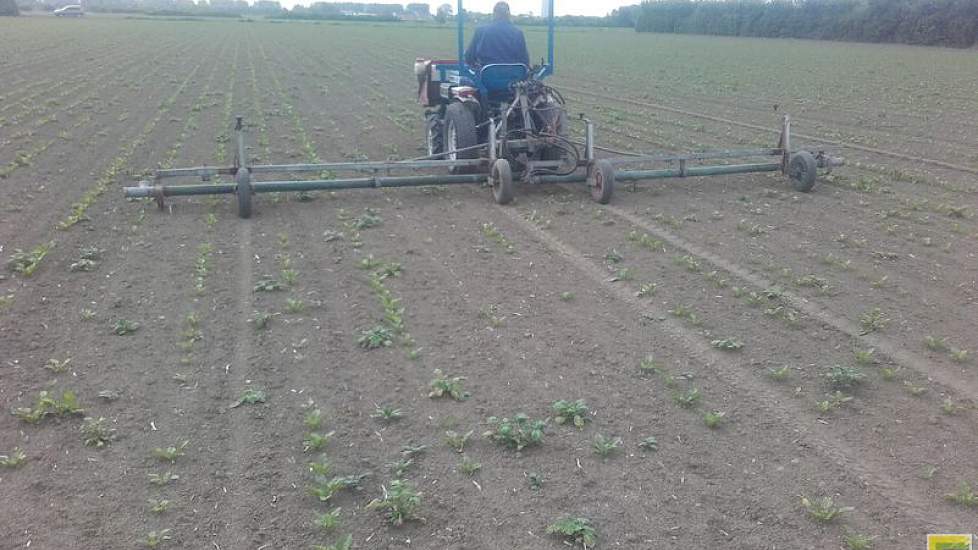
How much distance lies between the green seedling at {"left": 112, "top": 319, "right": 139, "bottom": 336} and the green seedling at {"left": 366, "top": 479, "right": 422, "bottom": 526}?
282 cm

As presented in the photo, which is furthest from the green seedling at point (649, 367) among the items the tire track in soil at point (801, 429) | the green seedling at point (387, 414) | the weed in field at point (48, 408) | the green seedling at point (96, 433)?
the weed in field at point (48, 408)

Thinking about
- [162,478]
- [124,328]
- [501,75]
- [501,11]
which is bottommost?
[162,478]

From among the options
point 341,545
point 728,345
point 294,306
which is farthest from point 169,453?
point 728,345

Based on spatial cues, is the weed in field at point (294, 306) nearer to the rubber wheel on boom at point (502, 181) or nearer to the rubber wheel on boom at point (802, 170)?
the rubber wheel on boom at point (502, 181)

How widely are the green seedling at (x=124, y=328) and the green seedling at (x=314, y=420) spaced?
194 centimetres

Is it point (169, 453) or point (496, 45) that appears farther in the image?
point (496, 45)

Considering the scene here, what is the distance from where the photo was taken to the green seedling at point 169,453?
4156 millimetres

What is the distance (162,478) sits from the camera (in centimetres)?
398

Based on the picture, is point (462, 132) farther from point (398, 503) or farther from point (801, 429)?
point (398, 503)

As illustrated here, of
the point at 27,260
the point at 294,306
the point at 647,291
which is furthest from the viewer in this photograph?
the point at 27,260

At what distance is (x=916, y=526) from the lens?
367 centimetres

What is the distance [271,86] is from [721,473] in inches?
791

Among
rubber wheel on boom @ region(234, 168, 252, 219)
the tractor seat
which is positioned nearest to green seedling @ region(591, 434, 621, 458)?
rubber wheel on boom @ region(234, 168, 252, 219)

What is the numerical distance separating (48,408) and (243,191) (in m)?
4.28
